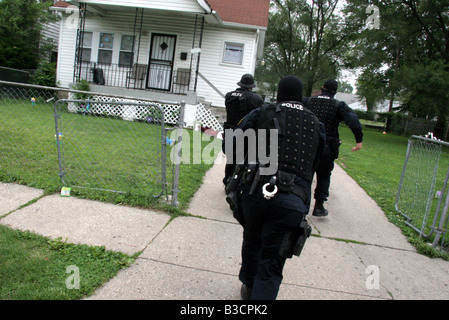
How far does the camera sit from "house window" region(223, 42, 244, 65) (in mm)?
14383

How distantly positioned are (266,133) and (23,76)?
16365mm

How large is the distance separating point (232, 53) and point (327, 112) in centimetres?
1076

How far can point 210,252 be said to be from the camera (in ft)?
11.5

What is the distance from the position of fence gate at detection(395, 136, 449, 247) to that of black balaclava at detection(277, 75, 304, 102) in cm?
298

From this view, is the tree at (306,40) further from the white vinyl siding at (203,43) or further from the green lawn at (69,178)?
the green lawn at (69,178)

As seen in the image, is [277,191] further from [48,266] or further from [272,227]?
[48,266]

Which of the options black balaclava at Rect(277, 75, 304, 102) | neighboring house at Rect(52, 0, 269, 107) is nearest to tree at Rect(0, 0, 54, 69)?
neighboring house at Rect(52, 0, 269, 107)

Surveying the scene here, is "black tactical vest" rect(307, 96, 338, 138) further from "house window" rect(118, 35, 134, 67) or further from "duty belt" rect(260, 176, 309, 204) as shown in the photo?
"house window" rect(118, 35, 134, 67)

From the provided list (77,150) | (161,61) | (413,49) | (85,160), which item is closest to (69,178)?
(85,160)

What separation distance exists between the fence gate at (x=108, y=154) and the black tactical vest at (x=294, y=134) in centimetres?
201

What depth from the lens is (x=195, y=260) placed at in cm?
330

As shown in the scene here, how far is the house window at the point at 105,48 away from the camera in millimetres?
14844

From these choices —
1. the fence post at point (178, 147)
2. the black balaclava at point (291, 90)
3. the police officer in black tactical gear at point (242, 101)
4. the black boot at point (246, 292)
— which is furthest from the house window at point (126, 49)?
the black boot at point (246, 292)
